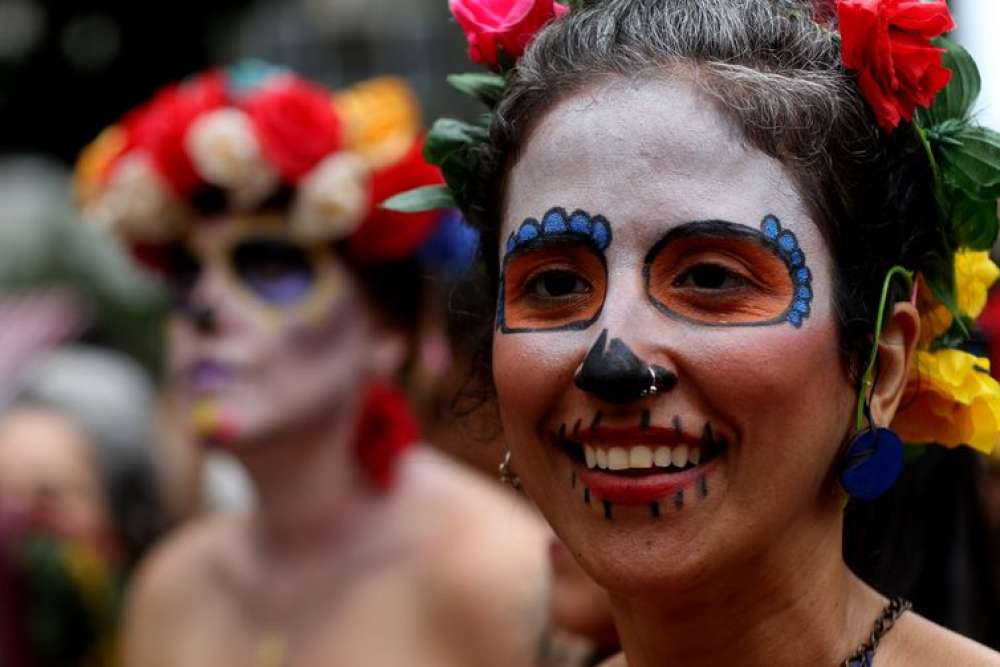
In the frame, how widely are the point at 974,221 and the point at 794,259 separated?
402mm

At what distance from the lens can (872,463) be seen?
8.00 feet

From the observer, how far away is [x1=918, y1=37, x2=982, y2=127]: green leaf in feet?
8.78

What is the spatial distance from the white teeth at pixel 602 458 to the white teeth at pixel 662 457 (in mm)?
75

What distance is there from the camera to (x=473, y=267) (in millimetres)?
3004

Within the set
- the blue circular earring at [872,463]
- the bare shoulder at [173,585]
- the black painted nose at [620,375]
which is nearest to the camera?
the black painted nose at [620,375]

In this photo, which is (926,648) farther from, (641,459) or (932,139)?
(932,139)

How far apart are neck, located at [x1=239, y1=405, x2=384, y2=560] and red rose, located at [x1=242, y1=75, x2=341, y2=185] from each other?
77 centimetres

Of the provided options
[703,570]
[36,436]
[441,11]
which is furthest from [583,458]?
[441,11]

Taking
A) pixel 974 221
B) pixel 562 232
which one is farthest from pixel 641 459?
pixel 974 221

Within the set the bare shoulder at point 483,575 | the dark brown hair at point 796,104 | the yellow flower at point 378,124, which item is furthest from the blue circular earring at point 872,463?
the yellow flower at point 378,124

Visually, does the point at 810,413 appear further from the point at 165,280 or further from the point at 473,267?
the point at 165,280

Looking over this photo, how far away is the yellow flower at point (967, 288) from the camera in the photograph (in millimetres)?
2688

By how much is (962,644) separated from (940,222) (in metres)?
0.66

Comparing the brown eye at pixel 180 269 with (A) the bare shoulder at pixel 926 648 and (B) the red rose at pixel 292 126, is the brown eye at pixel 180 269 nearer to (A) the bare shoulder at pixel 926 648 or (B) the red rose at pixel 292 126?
(B) the red rose at pixel 292 126
